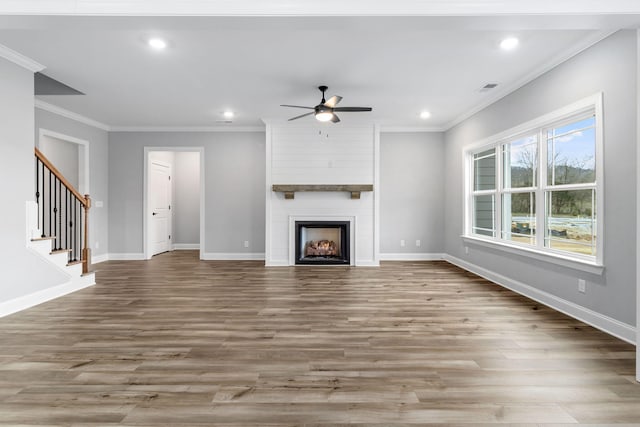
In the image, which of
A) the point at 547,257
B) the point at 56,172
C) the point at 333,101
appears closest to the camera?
the point at 547,257

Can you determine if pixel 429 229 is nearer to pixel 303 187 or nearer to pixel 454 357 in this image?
pixel 303 187

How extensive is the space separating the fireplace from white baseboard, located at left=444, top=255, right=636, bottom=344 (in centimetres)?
243

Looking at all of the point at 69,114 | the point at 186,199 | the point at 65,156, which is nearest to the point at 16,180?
the point at 69,114

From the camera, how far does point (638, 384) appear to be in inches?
81.5

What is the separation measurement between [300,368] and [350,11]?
2.27m

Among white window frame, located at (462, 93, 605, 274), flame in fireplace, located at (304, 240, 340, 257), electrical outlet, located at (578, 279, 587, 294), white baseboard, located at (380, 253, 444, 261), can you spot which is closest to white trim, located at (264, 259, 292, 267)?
flame in fireplace, located at (304, 240, 340, 257)

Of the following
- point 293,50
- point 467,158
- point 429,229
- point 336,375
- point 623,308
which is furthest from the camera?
point 429,229

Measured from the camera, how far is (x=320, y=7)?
1958 mm

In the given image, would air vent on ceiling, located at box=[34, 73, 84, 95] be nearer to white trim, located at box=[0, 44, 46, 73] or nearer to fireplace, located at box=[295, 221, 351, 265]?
white trim, located at box=[0, 44, 46, 73]

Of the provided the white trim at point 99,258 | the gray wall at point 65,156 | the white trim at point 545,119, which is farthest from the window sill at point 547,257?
the gray wall at point 65,156

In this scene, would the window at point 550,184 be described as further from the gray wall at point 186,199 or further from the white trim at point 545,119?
the gray wall at point 186,199

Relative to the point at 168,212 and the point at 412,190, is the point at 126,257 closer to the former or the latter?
the point at 168,212

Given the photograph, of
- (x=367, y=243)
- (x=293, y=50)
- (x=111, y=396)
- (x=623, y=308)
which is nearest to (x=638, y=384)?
(x=623, y=308)

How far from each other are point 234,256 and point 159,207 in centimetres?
229
